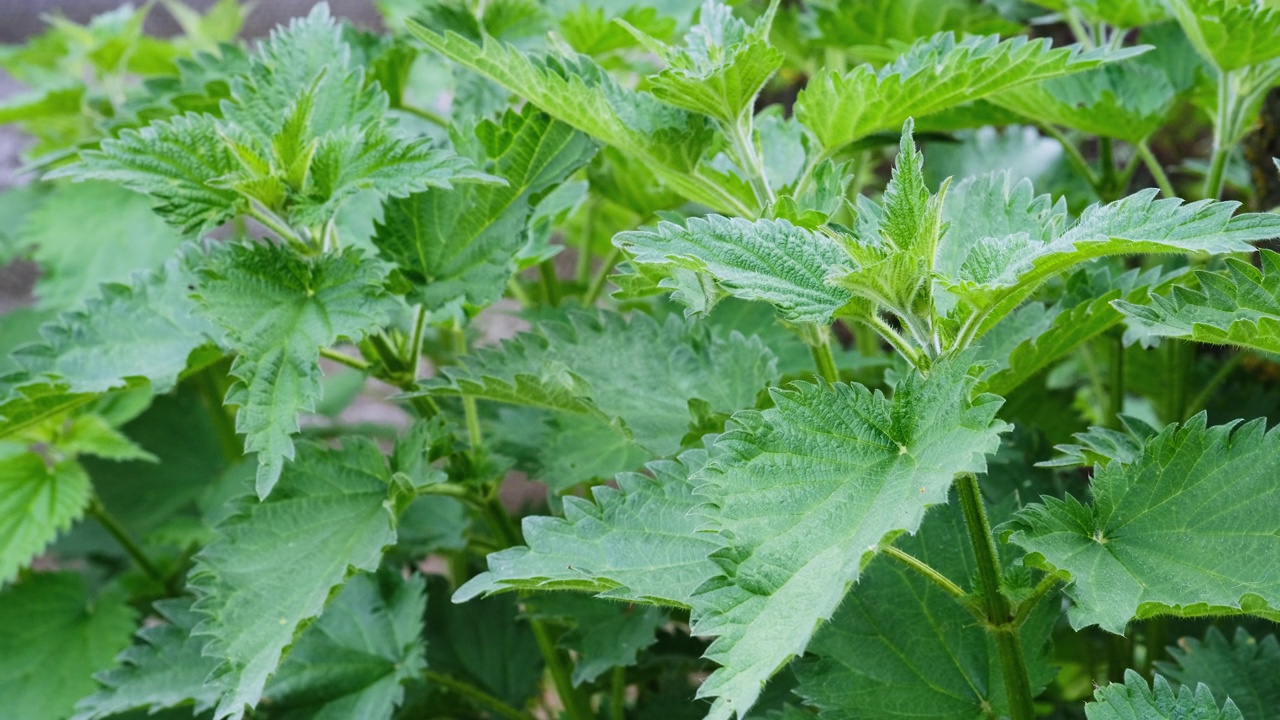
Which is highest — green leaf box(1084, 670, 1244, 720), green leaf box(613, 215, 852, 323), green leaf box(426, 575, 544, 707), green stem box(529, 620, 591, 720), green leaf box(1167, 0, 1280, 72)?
green leaf box(1167, 0, 1280, 72)

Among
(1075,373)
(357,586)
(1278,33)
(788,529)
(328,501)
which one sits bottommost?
(1075,373)

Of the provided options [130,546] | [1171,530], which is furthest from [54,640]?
[1171,530]

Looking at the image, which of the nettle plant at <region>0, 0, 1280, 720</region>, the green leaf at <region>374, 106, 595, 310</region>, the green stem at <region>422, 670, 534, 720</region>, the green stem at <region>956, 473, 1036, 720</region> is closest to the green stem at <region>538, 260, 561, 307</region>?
the nettle plant at <region>0, 0, 1280, 720</region>

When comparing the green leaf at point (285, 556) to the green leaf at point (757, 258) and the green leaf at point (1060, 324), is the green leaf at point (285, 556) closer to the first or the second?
the green leaf at point (757, 258)

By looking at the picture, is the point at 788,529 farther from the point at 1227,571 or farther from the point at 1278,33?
the point at 1278,33

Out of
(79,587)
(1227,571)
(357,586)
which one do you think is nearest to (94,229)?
(79,587)

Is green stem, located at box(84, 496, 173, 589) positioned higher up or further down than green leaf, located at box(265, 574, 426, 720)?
further down

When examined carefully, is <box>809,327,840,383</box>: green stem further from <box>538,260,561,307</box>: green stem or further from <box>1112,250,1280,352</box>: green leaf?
<box>538,260,561,307</box>: green stem
